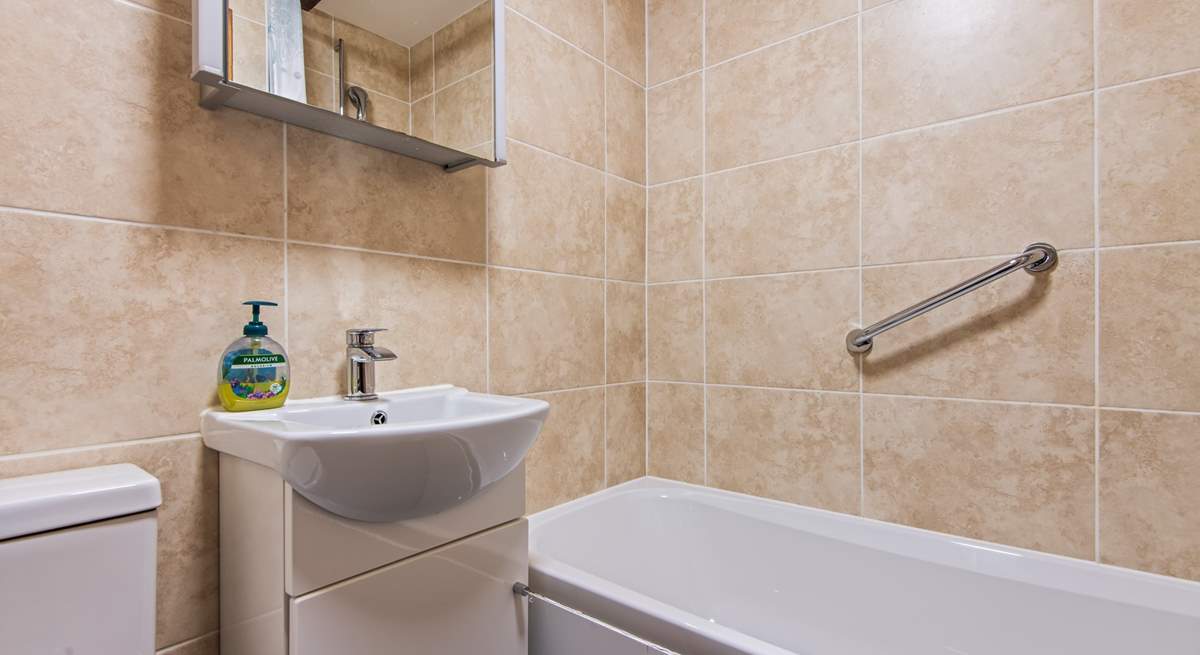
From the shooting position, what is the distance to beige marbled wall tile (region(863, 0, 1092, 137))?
121cm

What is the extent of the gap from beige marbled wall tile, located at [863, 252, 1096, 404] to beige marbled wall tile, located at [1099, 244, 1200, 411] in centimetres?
3

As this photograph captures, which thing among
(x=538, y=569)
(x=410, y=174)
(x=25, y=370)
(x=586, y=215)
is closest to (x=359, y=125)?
(x=410, y=174)

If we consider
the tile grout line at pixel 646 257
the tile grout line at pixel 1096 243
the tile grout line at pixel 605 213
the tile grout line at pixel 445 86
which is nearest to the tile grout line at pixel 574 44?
the tile grout line at pixel 605 213

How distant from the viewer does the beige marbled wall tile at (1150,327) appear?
3.59 ft

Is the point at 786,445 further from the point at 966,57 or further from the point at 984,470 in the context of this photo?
the point at 966,57

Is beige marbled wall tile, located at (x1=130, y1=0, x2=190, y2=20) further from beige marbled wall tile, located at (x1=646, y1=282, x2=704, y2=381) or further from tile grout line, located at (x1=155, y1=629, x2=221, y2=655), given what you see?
beige marbled wall tile, located at (x1=646, y1=282, x2=704, y2=381)

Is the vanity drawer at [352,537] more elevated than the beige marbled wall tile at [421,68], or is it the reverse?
the beige marbled wall tile at [421,68]

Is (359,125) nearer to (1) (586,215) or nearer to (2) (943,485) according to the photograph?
(1) (586,215)

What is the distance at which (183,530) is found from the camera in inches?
36.4

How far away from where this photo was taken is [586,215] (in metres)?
1.68

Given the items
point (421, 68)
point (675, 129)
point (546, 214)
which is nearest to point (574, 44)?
point (675, 129)

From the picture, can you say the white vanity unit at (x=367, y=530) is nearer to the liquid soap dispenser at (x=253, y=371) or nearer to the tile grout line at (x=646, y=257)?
the liquid soap dispenser at (x=253, y=371)

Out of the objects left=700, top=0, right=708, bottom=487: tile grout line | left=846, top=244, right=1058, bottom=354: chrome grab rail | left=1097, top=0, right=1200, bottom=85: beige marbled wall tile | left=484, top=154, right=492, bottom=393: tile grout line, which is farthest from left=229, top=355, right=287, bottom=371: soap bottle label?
left=1097, top=0, right=1200, bottom=85: beige marbled wall tile

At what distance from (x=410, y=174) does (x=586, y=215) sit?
22.7 inches
